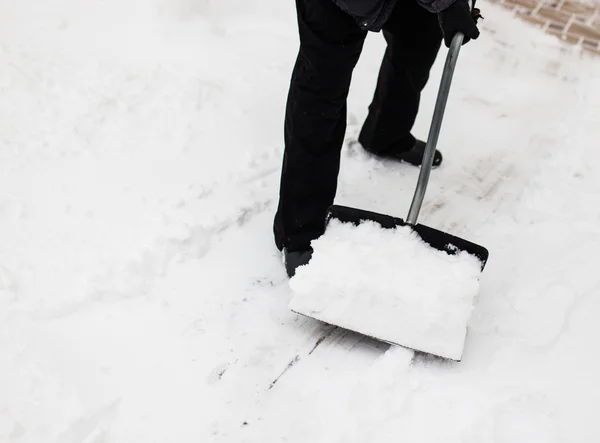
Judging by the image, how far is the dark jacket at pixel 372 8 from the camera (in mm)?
1437

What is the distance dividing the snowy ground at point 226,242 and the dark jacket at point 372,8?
2.56 feet

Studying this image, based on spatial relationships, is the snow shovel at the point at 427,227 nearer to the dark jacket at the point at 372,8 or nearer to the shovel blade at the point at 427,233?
the shovel blade at the point at 427,233

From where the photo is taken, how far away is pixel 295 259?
1.85 m

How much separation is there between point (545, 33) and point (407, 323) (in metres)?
2.38

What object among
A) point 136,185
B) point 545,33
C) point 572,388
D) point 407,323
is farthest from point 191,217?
point 545,33

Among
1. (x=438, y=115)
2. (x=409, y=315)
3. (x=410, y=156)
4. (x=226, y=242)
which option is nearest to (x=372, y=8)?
(x=438, y=115)

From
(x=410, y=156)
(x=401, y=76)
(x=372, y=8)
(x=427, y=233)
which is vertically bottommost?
(x=410, y=156)

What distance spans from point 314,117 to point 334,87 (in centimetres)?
10

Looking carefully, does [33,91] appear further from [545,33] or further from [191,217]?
[545,33]

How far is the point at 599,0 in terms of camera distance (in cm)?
369

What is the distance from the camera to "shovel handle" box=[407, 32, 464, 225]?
1493 mm

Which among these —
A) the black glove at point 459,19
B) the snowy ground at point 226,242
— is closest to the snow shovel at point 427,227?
the black glove at point 459,19

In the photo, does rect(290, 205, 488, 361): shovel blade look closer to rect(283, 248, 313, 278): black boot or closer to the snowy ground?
the snowy ground

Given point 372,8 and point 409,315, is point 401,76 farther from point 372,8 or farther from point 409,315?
point 409,315
